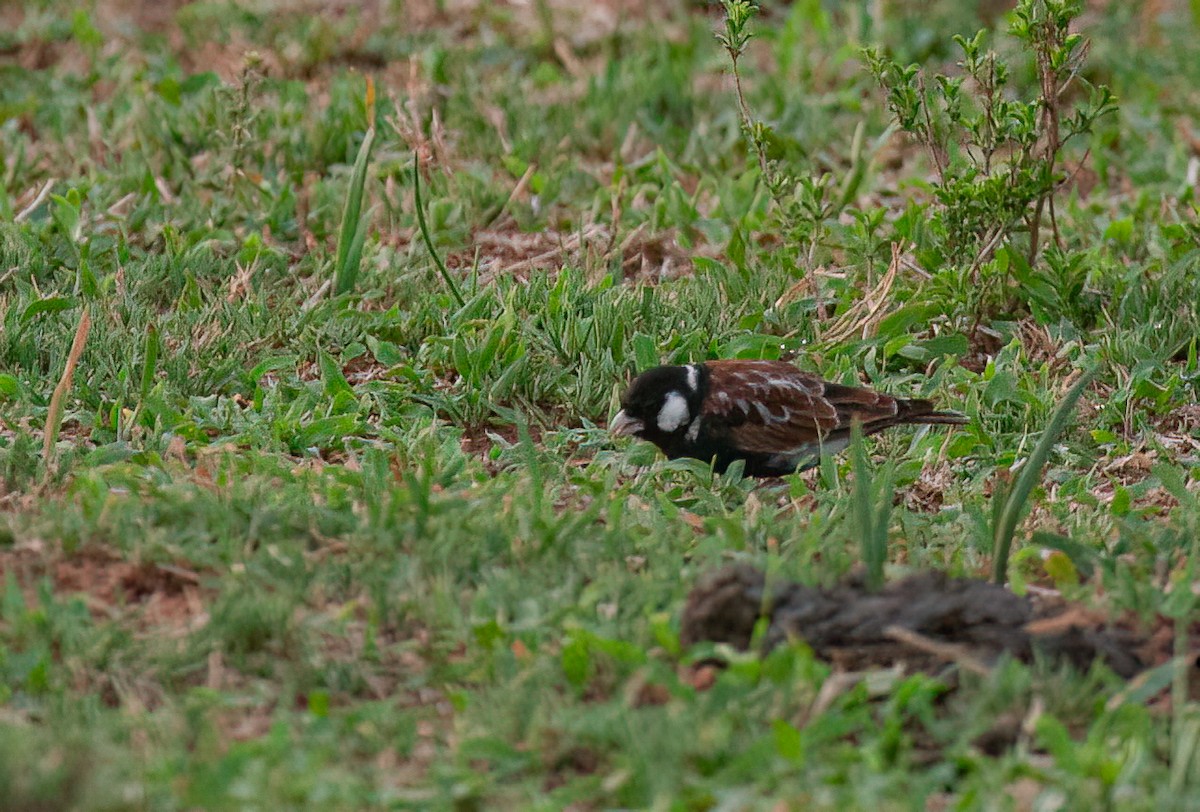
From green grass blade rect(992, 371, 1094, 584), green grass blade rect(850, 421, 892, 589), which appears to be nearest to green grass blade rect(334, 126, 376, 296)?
green grass blade rect(850, 421, 892, 589)

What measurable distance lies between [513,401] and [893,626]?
90.7 inches

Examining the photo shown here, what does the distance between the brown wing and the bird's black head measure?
9 centimetres

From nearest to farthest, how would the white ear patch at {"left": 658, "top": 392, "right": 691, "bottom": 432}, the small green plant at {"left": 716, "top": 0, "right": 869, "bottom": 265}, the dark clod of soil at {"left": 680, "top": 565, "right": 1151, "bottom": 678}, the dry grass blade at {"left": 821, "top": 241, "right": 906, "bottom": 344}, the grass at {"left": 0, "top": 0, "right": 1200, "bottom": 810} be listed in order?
1. the grass at {"left": 0, "top": 0, "right": 1200, "bottom": 810}
2. the dark clod of soil at {"left": 680, "top": 565, "right": 1151, "bottom": 678}
3. the white ear patch at {"left": 658, "top": 392, "right": 691, "bottom": 432}
4. the small green plant at {"left": 716, "top": 0, "right": 869, "bottom": 265}
5. the dry grass blade at {"left": 821, "top": 241, "right": 906, "bottom": 344}

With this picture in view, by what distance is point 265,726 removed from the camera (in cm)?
322

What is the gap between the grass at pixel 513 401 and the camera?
3100 millimetres

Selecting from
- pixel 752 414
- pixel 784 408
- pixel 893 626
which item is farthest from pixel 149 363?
pixel 893 626

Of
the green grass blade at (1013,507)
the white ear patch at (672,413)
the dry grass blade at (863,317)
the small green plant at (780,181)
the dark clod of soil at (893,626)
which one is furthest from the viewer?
the dry grass blade at (863,317)

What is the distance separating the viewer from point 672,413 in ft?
16.3

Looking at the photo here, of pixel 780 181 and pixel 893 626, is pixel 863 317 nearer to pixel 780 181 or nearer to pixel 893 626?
pixel 780 181

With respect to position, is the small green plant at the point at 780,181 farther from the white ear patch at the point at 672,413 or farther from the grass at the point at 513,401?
the white ear patch at the point at 672,413

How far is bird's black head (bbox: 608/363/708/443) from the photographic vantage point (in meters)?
4.98

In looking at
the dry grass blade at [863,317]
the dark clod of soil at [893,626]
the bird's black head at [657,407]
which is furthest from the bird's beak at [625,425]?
the dark clod of soil at [893,626]

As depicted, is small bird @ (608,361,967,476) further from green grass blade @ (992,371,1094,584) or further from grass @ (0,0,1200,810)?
green grass blade @ (992,371,1094,584)

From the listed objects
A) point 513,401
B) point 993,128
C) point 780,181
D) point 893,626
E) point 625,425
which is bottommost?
point 513,401
